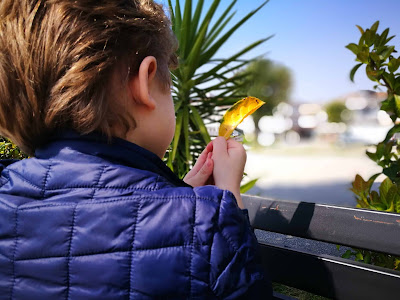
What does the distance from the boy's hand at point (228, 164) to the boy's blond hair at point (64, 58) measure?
0.27 m

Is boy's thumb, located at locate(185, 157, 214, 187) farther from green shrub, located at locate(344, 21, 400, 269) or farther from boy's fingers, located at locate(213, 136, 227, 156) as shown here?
green shrub, located at locate(344, 21, 400, 269)

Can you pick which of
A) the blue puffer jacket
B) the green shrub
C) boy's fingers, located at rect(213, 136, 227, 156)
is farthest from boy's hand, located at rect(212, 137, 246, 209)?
the green shrub

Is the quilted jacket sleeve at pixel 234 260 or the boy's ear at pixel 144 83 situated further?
the boy's ear at pixel 144 83

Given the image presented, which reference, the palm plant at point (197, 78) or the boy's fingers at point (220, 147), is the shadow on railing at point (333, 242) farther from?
the palm plant at point (197, 78)

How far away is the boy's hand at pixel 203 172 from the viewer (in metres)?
0.99

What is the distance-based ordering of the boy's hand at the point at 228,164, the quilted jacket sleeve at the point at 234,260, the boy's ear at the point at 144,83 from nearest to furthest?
Answer: 1. the quilted jacket sleeve at the point at 234,260
2. the boy's ear at the point at 144,83
3. the boy's hand at the point at 228,164

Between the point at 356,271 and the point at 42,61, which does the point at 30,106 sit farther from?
the point at 356,271

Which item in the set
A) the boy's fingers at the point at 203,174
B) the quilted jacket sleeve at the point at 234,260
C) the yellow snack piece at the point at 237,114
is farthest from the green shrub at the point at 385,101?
the quilted jacket sleeve at the point at 234,260

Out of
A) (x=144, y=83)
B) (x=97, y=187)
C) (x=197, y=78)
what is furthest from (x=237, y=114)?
(x=197, y=78)

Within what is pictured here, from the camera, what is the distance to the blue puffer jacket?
71 centimetres

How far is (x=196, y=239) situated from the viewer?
0.72 m

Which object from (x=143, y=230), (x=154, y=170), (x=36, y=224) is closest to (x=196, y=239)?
(x=143, y=230)

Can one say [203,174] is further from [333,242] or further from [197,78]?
[197,78]

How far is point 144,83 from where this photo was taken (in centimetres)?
81
